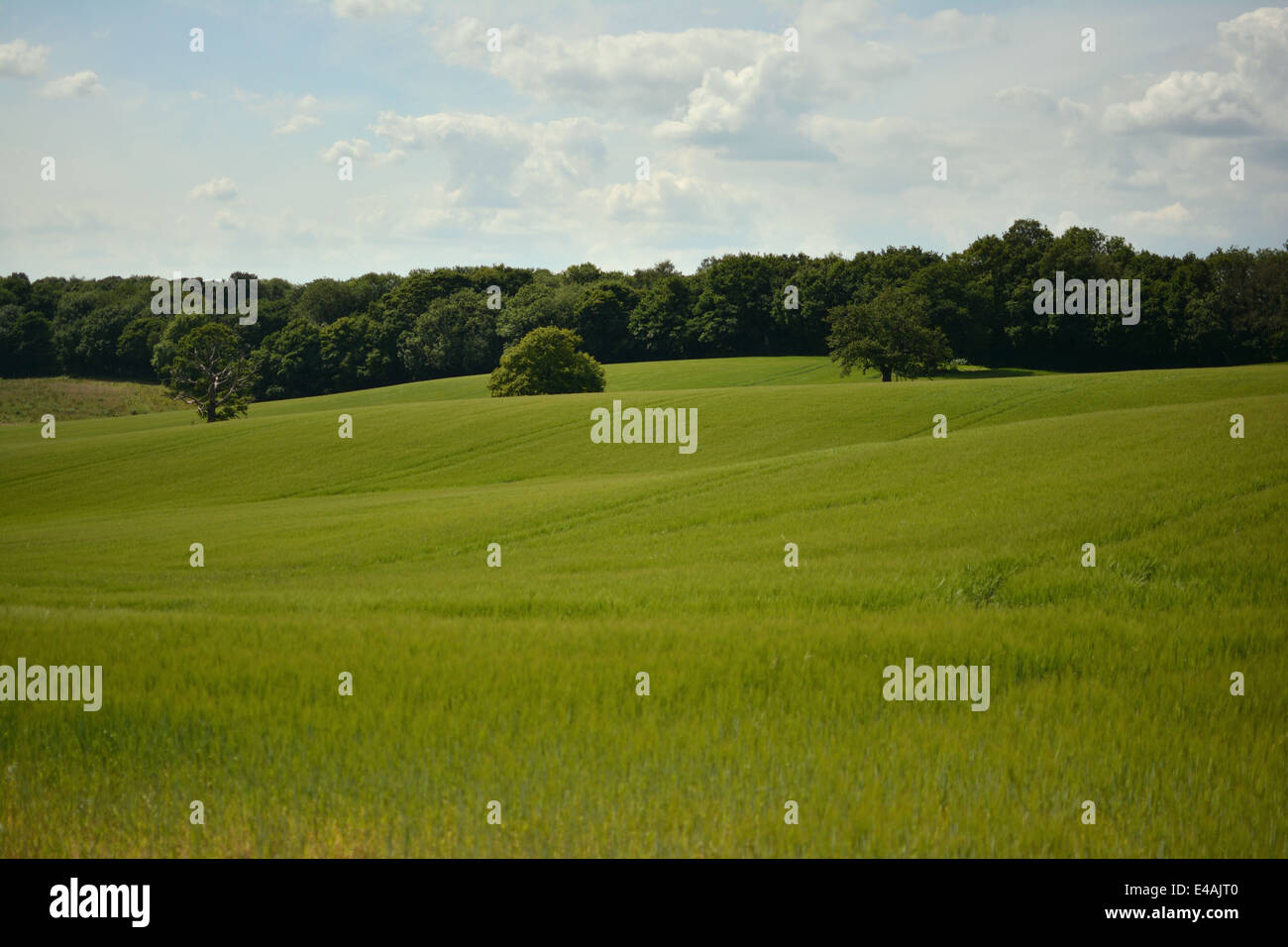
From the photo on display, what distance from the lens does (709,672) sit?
9719mm

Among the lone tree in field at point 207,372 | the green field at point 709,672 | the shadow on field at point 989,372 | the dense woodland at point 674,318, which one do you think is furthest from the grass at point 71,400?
the green field at point 709,672

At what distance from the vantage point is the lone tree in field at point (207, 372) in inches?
3036

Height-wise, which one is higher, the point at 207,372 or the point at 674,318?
the point at 674,318

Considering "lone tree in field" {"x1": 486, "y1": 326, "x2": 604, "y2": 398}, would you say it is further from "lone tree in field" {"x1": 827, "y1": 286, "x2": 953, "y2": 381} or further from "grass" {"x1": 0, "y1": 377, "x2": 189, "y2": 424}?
"grass" {"x1": 0, "y1": 377, "x2": 189, "y2": 424}

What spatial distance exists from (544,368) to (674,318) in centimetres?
4947

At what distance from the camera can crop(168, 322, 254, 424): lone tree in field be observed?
77125 millimetres

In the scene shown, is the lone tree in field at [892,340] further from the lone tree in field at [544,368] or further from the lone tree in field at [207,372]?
the lone tree in field at [207,372]

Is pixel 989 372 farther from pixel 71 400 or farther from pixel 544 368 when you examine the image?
pixel 71 400

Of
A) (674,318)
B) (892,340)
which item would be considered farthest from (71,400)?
(892,340)

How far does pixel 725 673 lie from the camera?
966 cm

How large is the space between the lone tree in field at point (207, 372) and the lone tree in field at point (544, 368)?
23196mm

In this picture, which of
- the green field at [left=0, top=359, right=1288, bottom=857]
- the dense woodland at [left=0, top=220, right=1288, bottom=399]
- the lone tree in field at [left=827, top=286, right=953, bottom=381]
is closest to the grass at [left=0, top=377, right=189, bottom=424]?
the dense woodland at [left=0, top=220, right=1288, bottom=399]

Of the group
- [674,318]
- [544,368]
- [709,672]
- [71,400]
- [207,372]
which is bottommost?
[709,672]
